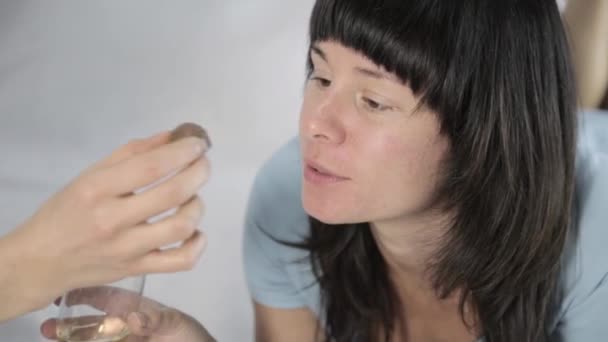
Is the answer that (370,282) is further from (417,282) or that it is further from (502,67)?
(502,67)

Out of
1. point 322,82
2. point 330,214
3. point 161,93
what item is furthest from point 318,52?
point 161,93

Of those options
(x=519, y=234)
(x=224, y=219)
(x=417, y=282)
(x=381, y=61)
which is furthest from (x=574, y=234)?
(x=224, y=219)

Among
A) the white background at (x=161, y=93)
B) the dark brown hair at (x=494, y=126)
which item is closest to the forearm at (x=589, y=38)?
the dark brown hair at (x=494, y=126)

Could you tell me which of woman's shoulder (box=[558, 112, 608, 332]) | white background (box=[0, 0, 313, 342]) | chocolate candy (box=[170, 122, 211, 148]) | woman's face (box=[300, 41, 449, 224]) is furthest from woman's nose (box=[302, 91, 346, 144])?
white background (box=[0, 0, 313, 342])

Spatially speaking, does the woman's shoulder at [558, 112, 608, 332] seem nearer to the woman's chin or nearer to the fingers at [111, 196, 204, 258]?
the woman's chin

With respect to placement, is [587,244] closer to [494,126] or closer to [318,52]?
[494,126]

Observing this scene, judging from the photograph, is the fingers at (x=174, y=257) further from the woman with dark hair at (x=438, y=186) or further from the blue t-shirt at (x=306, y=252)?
the blue t-shirt at (x=306, y=252)
